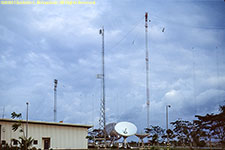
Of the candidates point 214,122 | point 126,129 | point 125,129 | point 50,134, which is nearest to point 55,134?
point 50,134

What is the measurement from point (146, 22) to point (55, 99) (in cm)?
2375

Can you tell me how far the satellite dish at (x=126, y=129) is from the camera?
178 feet

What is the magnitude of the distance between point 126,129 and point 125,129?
229 mm

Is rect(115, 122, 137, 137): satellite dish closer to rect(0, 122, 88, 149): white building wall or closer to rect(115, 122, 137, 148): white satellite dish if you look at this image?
rect(115, 122, 137, 148): white satellite dish

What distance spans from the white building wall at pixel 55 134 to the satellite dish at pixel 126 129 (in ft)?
24.6

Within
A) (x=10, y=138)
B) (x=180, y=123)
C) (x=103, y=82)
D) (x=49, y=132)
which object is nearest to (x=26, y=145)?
(x=10, y=138)

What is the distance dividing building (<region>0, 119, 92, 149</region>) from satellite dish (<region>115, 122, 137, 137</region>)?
7478 millimetres

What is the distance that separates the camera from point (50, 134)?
4531 centimetres

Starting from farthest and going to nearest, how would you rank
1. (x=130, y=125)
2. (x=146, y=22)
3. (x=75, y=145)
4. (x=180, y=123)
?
(x=180, y=123) → (x=130, y=125) → (x=75, y=145) → (x=146, y=22)

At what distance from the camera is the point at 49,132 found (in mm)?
45281

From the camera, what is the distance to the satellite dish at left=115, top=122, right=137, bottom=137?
178ft

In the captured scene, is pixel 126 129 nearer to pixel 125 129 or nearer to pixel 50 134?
pixel 125 129

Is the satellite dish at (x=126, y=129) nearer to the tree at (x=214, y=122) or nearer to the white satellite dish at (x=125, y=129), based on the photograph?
the white satellite dish at (x=125, y=129)

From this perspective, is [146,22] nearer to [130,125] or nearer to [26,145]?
[130,125]
